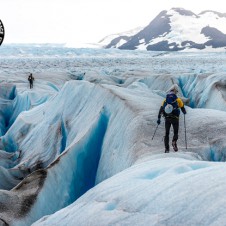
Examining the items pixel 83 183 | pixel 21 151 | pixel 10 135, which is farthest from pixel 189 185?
pixel 10 135

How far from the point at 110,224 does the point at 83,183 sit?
16.5ft

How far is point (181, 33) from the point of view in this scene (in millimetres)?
139125

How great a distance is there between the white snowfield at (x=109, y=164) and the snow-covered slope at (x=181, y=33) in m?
109

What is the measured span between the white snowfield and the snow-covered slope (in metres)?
109

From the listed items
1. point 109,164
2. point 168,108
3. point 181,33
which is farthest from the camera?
point 181,33

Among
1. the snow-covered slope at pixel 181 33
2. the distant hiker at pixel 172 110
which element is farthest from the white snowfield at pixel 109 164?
the snow-covered slope at pixel 181 33

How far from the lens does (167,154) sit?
6988mm

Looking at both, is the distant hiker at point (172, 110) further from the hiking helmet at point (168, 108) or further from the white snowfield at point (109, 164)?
the white snowfield at point (109, 164)

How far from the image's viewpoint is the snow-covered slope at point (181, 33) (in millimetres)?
123125

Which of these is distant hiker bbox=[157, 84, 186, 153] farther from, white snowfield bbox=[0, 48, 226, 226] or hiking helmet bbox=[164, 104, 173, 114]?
white snowfield bbox=[0, 48, 226, 226]

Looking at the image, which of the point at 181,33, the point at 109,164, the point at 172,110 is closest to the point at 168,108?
the point at 172,110

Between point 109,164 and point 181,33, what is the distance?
13702 centimetres

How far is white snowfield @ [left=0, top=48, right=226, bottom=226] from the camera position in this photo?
13.6ft

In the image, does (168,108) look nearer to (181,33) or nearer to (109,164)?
(109,164)
